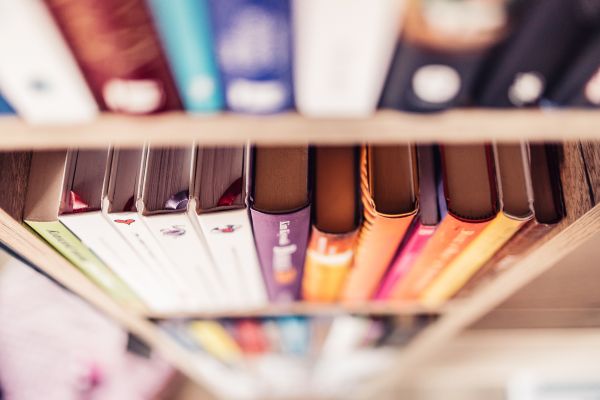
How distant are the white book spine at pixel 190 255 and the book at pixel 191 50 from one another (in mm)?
239

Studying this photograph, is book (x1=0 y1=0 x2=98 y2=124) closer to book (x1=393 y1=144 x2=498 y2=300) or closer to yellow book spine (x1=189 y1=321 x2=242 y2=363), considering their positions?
book (x1=393 y1=144 x2=498 y2=300)

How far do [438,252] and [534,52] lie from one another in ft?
1.34

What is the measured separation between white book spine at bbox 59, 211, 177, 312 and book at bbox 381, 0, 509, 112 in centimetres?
43

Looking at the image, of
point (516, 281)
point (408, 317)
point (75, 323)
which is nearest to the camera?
point (516, 281)

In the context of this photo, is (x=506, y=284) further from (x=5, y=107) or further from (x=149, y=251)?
(x=5, y=107)

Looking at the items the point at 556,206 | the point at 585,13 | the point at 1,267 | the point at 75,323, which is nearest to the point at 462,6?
the point at 585,13

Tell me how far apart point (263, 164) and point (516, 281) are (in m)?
0.50

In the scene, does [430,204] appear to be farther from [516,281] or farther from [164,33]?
[164,33]

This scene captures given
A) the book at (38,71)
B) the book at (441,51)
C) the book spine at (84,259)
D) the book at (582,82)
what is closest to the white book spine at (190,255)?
the book spine at (84,259)

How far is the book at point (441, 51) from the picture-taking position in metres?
0.34

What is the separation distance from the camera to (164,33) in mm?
369

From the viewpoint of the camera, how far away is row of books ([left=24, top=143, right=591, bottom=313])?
607 millimetres

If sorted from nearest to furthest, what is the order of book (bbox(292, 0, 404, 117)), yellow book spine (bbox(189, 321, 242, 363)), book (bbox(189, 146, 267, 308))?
book (bbox(292, 0, 404, 117)) < book (bbox(189, 146, 267, 308)) < yellow book spine (bbox(189, 321, 242, 363))

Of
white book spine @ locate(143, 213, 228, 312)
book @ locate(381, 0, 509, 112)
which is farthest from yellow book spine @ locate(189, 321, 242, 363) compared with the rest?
A: book @ locate(381, 0, 509, 112)
